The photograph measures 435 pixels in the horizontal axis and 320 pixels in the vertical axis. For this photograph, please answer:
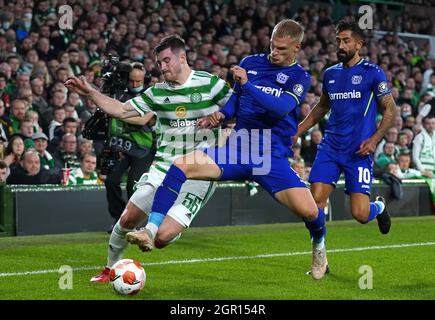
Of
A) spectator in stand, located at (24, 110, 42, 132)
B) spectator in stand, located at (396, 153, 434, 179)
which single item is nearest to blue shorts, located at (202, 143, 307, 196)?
spectator in stand, located at (24, 110, 42, 132)

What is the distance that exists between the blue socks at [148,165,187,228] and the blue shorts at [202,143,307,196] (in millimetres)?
366

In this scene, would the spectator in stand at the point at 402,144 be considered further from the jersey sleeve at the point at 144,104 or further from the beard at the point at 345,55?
the jersey sleeve at the point at 144,104

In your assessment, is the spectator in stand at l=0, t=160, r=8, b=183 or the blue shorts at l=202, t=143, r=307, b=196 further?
the spectator in stand at l=0, t=160, r=8, b=183

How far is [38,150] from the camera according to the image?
12.2 metres

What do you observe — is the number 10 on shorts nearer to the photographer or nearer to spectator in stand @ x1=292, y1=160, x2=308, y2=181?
the photographer

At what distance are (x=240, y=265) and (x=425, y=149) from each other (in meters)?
8.79

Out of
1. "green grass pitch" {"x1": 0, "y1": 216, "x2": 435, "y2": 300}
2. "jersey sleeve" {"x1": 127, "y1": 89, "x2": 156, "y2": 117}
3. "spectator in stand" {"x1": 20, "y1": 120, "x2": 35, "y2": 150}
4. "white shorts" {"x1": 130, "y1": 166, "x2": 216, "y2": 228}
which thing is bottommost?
"green grass pitch" {"x1": 0, "y1": 216, "x2": 435, "y2": 300}

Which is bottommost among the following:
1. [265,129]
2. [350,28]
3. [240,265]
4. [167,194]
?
[240,265]

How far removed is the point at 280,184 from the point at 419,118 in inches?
476

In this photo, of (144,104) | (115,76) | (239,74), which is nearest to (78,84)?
(144,104)

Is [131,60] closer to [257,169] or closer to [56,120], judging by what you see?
[56,120]

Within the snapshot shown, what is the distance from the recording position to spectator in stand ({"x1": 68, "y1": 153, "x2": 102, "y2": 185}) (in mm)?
12234

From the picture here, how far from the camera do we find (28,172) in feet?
38.4
